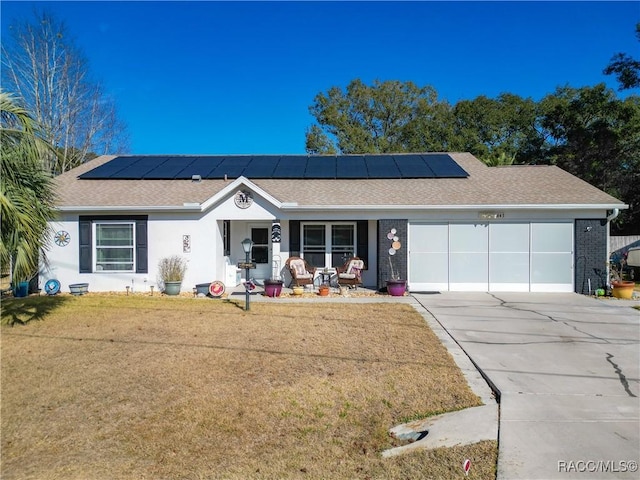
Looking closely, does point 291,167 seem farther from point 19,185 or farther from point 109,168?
point 19,185

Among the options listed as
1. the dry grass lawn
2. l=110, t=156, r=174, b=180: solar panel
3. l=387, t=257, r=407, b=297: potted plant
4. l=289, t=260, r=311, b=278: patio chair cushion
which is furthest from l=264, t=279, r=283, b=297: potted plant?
l=110, t=156, r=174, b=180: solar panel

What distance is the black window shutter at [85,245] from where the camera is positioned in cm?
1332

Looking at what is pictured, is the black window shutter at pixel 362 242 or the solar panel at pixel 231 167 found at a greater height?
the solar panel at pixel 231 167

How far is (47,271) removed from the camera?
13.5 metres


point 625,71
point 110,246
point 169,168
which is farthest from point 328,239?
point 625,71

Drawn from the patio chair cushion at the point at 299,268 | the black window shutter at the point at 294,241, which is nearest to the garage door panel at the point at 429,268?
the patio chair cushion at the point at 299,268

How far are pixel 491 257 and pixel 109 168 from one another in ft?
47.3

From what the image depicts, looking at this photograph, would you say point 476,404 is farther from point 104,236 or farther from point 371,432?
point 104,236

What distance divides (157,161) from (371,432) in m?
16.1

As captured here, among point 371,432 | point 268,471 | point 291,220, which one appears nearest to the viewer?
point 268,471

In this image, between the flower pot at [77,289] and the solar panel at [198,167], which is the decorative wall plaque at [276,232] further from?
the flower pot at [77,289]

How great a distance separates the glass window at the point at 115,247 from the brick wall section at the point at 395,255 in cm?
786

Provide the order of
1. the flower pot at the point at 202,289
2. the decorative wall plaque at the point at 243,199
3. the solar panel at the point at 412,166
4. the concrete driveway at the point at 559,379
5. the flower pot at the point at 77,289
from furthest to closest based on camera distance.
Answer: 1. the solar panel at the point at 412,166
2. the decorative wall plaque at the point at 243,199
3. the flower pot at the point at 77,289
4. the flower pot at the point at 202,289
5. the concrete driveway at the point at 559,379

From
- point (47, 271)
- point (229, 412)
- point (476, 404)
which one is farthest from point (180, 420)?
point (47, 271)
